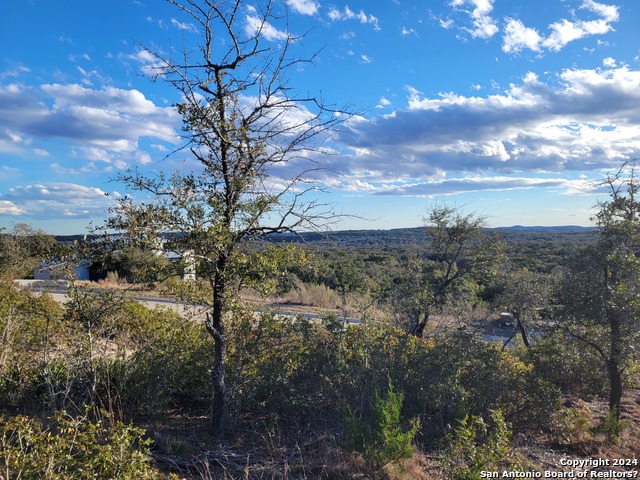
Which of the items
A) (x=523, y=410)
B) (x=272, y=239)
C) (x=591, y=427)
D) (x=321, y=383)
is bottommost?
(x=591, y=427)

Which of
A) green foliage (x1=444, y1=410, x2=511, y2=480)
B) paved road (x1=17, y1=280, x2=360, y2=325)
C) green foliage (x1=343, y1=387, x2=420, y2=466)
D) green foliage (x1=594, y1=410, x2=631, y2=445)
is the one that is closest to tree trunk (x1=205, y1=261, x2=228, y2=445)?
paved road (x1=17, y1=280, x2=360, y2=325)

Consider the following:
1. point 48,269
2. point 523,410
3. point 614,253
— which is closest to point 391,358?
point 523,410

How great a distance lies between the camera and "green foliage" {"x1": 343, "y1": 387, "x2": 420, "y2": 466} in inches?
178

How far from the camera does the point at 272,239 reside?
220 inches

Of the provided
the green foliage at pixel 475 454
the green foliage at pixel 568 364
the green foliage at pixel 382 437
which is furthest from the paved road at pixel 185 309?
the green foliage at pixel 475 454

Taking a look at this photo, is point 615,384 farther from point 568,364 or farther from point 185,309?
point 185,309

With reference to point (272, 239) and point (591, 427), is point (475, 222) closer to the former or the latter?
point (591, 427)

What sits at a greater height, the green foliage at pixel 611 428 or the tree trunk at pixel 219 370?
the tree trunk at pixel 219 370

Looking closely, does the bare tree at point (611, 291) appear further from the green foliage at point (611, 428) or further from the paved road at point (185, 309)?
the paved road at point (185, 309)

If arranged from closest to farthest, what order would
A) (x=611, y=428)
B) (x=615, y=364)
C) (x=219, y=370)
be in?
(x=219, y=370) < (x=611, y=428) < (x=615, y=364)

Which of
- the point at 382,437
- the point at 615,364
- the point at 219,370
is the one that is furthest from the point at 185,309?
the point at 615,364

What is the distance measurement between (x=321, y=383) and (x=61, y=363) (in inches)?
139

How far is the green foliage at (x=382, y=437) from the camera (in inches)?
178

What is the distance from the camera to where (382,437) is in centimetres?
462
